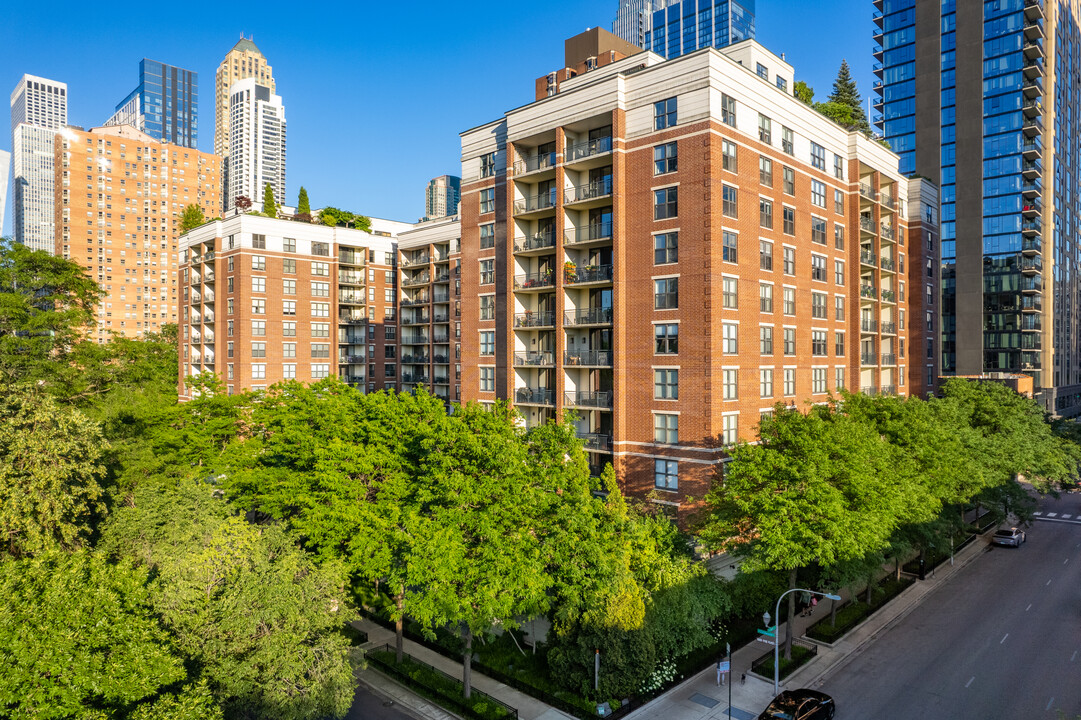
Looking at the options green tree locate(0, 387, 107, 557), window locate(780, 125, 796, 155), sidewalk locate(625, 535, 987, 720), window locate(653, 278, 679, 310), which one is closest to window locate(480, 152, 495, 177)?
window locate(653, 278, 679, 310)

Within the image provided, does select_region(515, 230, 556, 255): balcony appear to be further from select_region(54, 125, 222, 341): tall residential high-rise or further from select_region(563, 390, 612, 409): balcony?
select_region(54, 125, 222, 341): tall residential high-rise

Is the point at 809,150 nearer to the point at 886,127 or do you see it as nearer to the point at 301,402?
the point at 301,402

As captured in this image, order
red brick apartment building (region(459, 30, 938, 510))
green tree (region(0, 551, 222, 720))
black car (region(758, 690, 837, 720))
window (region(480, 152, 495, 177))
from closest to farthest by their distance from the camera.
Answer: green tree (region(0, 551, 222, 720)) → black car (region(758, 690, 837, 720)) → red brick apartment building (region(459, 30, 938, 510)) → window (region(480, 152, 495, 177))

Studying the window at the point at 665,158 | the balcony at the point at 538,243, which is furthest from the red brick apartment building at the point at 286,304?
the window at the point at 665,158

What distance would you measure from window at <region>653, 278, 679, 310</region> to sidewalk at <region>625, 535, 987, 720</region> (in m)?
20.1

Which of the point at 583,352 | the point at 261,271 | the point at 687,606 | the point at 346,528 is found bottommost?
the point at 687,606

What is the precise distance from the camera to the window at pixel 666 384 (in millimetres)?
42844

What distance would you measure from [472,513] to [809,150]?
38612 millimetres

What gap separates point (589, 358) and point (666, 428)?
7.24m

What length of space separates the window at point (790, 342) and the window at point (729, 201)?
10425 millimetres

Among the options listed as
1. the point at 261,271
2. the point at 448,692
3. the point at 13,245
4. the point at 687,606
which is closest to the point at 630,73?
the point at 687,606

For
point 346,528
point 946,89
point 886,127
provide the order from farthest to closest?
1. point 886,127
2. point 946,89
3. point 346,528

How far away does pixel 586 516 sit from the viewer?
30844 millimetres

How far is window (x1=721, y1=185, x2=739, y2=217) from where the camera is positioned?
139 feet
